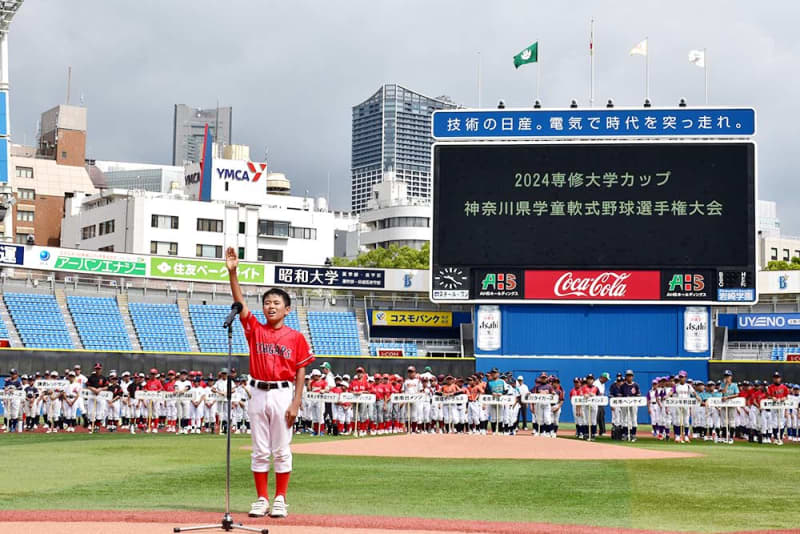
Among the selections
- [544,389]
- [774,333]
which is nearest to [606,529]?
[544,389]

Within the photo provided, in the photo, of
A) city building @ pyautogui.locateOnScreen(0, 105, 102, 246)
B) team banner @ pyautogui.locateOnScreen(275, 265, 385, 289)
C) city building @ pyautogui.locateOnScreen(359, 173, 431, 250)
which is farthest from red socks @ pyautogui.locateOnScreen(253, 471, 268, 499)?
city building @ pyautogui.locateOnScreen(359, 173, 431, 250)

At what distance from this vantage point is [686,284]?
125ft

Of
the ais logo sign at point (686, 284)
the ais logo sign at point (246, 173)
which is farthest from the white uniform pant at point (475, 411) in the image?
the ais logo sign at point (246, 173)

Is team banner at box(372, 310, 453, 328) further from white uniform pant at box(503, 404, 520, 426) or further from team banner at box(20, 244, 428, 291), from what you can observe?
white uniform pant at box(503, 404, 520, 426)

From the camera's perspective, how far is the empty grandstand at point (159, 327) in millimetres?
48438

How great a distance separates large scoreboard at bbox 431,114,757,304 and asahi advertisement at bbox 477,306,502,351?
1775 millimetres

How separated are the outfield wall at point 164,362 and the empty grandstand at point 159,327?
8.07m

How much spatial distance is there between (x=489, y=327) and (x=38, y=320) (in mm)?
19971

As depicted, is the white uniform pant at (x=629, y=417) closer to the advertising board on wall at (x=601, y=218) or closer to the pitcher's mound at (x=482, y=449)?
the pitcher's mound at (x=482, y=449)

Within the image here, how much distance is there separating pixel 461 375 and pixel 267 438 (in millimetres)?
32076

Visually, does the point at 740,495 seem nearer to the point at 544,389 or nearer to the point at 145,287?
the point at 544,389

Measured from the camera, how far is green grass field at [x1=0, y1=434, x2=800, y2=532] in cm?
1200

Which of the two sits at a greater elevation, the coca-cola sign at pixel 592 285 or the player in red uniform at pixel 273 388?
the coca-cola sign at pixel 592 285

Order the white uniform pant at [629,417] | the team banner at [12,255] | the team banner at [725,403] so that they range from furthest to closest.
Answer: the team banner at [12,255], the team banner at [725,403], the white uniform pant at [629,417]
